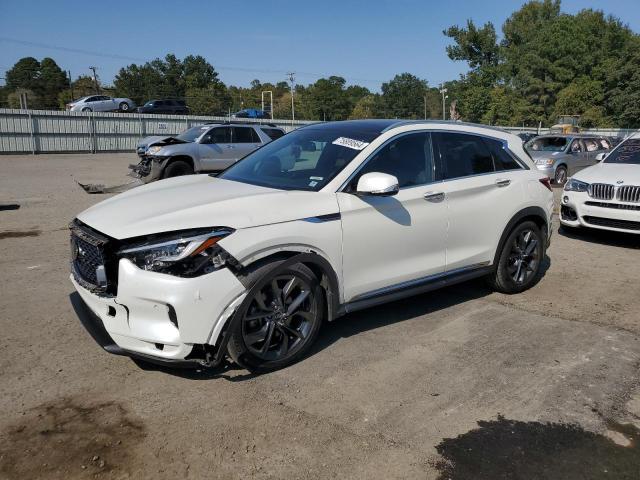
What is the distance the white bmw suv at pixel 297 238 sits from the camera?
3.24 m

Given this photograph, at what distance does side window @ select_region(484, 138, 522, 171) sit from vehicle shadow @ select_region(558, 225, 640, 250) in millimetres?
3597

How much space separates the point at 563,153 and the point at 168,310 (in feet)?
52.9

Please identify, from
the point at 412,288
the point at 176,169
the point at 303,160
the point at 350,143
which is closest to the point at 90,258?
the point at 303,160

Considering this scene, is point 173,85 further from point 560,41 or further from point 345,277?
point 345,277

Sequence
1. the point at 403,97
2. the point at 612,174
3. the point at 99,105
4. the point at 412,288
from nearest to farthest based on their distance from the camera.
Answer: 1. the point at 412,288
2. the point at 612,174
3. the point at 99,105
4. the point at 403,97

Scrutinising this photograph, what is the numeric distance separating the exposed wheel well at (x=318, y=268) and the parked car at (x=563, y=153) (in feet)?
45.8

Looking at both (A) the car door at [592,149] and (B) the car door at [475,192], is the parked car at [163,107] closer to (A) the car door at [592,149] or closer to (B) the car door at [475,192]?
(A) the car door at [592,149]

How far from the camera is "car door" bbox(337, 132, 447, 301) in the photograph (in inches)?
157

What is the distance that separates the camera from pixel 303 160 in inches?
178

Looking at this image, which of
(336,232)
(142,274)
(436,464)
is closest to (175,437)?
(142,274)

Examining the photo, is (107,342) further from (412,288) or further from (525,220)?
(525,220)

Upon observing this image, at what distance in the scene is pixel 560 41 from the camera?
64.8 m

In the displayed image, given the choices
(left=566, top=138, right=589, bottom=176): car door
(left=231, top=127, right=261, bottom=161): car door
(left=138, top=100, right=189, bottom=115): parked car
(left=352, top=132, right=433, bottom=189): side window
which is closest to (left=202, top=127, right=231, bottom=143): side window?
(left=231, top=127, right=261, bottom=161): car door

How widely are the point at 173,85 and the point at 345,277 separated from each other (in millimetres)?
95100
